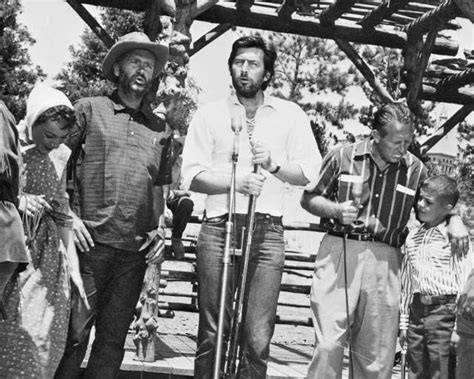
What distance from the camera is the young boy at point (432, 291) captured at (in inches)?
209

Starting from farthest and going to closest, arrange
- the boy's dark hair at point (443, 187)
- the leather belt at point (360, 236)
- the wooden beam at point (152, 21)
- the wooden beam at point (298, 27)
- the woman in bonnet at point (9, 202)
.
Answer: the wooden beam at point (298, 27)
the wooden beam at point (152, 21)
the boy's dark hair at point (443, 187)
the leather belt at point (360, 236)
the woman in bonnet at point (9, 202)

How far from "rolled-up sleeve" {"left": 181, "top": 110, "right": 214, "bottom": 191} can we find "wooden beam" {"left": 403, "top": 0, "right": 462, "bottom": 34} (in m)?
3.97

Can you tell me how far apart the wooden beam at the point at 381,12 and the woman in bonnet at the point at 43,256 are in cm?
489

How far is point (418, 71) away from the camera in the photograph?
9578 millimetres

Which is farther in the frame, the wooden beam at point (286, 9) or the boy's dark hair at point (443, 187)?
the wooden beam at point (286, 9)

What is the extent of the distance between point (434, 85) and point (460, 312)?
5.79 meters

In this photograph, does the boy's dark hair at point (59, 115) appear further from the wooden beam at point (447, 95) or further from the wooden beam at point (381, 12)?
the wooden beam at point (447, 95)

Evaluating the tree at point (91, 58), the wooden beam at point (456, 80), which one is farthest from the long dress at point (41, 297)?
the tree at point (91, 58)

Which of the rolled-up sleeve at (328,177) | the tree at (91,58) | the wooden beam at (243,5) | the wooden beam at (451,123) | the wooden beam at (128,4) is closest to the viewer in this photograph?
the rolled-up sleeve at (328,177)

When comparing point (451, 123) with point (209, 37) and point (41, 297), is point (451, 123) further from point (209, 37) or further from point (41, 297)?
point (41, 297)

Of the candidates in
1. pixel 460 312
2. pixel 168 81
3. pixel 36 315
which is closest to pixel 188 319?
pixel 168 81

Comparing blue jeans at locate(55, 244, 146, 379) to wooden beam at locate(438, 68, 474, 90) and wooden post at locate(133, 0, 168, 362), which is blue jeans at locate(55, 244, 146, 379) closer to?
wooden post at locate(133, 0, 168, 362)

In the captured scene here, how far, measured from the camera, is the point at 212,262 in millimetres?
4590

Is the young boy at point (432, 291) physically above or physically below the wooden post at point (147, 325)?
above
